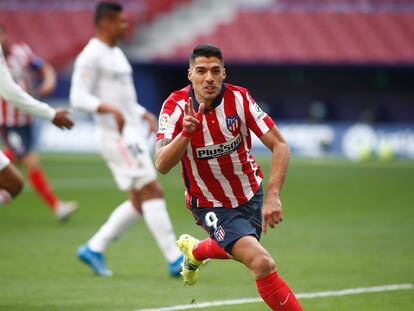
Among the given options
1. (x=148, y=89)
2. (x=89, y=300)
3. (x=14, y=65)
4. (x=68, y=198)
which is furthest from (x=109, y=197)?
(x=148, y=89)

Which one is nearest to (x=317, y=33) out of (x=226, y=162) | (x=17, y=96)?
(x=17, y=96)

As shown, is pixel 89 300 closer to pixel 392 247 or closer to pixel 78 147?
pixel 392 247

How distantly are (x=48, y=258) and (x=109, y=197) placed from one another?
6286 mm

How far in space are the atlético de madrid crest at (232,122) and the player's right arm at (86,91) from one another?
2798 millimetres

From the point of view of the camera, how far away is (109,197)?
54.6 ft

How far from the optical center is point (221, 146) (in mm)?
6656

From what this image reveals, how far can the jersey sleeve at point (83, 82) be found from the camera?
940cm

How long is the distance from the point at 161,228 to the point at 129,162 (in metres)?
0.78

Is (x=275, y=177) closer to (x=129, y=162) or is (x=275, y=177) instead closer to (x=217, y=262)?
(x=129, y=162)

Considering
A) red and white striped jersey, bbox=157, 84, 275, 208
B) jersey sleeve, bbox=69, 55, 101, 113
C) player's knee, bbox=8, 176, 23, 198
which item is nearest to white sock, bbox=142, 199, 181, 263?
jersey sleeve, bbox=69, 55, 101, 113

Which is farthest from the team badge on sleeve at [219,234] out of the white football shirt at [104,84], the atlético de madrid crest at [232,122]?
the white football shirt at [104,84]

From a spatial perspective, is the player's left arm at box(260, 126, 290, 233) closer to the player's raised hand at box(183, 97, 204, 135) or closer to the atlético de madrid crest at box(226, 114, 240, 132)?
the atlético de madrid crest at box(226, 114, 240, 132)

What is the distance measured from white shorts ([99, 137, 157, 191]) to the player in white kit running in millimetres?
1408

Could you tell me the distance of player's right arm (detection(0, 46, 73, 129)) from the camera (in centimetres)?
800
